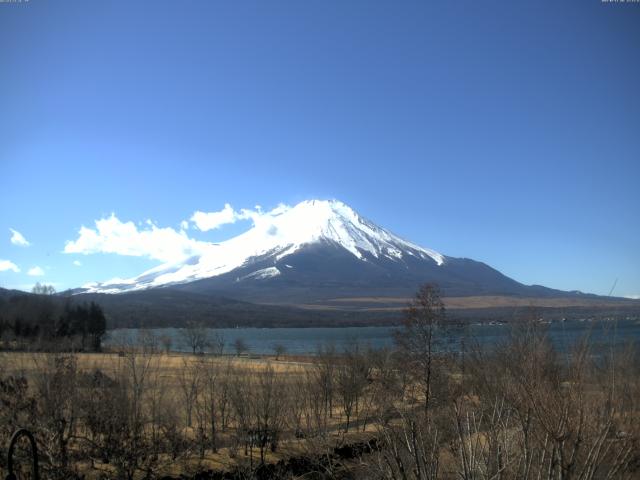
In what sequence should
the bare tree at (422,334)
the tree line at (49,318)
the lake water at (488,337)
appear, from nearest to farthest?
the lake water at (488,337), the bare tree at (422,334), the tree line at (49,318)

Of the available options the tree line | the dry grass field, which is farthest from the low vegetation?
the tree line

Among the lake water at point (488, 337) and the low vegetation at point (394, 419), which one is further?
Result: the lake water at point (488, 337)

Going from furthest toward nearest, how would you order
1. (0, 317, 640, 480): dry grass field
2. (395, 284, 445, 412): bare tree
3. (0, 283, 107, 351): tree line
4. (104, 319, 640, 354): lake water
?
(0, 283, 107, 351): tree line, (395, 284, 445, 412): bare tree, (104, 319, 640, 354): lake water, (0, 317, 640, 480): dry grass field

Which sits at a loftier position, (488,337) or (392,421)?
(488,337)

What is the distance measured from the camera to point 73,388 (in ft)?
54.1

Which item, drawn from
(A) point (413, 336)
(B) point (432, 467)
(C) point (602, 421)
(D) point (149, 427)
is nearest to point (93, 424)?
(D) point (149, 427)

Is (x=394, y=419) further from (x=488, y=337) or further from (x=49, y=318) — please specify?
(x=49, y=318)

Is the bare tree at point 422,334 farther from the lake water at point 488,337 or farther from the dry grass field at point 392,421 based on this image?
the lake water at point 488,337

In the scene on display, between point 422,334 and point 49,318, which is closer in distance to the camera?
point 422,334

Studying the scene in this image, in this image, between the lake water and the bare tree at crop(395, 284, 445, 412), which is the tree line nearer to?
the lake water

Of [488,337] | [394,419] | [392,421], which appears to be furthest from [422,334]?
[488,337]

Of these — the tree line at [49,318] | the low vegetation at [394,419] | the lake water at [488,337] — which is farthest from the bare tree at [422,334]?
the tree line at [49,318]

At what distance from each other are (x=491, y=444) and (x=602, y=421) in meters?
1.27

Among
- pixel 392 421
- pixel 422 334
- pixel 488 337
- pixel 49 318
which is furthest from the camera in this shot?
pixel 49 318
